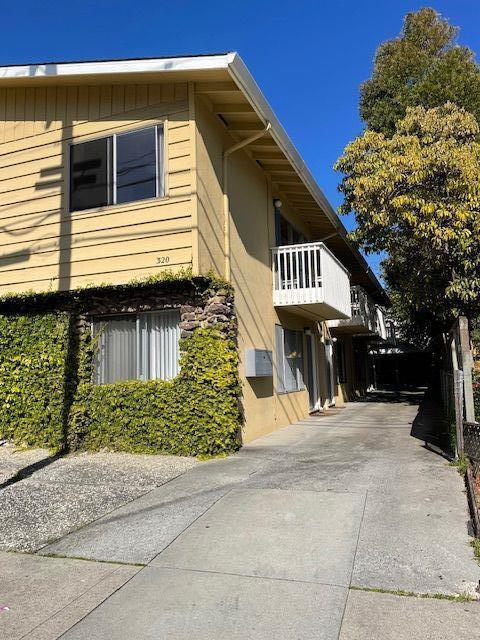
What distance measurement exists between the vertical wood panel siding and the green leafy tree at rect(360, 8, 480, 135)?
8.99 metres

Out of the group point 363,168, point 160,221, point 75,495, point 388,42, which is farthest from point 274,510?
point 388,42

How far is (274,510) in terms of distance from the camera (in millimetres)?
5367

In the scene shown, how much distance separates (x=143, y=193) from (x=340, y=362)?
44.8 ft

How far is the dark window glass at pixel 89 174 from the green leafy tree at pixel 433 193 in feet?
15.7

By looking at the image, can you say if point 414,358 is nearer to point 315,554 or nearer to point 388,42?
point 388,42

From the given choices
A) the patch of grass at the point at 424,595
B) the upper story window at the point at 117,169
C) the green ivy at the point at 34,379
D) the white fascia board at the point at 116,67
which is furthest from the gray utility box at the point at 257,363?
the patch of grass at the point at 424,595

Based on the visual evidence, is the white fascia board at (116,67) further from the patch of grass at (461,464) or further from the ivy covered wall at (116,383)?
the patch of grass at (461,464)

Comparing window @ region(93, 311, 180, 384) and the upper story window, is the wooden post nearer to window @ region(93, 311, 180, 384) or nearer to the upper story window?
window @ region(93, 311, 180, 384)

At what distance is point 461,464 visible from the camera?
6.92m

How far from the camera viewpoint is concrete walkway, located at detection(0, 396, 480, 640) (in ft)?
10.6

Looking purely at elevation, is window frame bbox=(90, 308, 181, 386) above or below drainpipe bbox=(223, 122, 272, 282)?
below

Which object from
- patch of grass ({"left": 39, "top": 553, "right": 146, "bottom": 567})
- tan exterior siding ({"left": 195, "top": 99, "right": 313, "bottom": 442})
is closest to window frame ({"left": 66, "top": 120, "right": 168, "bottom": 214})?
tan exterior siding ({"left": 195, "top": 99, "right": 313, "bottom": 442})

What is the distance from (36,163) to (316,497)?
794 centimetres

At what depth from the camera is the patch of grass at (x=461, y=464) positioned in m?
6.71
